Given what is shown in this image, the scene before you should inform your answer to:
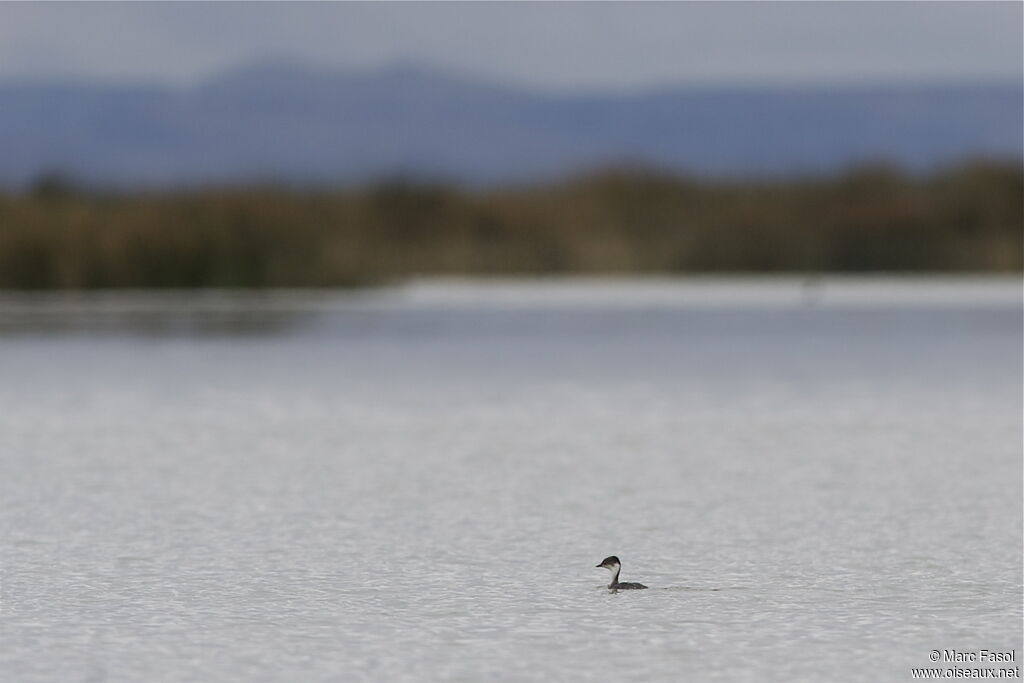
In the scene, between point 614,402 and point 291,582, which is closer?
point 291,582

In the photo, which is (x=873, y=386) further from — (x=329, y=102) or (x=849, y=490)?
(x=329, y=102)

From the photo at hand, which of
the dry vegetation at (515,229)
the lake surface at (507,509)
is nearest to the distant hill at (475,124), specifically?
the dry vegetation at (515,229)

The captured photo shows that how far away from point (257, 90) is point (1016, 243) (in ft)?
528

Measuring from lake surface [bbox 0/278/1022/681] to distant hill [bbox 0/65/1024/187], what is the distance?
134 metres

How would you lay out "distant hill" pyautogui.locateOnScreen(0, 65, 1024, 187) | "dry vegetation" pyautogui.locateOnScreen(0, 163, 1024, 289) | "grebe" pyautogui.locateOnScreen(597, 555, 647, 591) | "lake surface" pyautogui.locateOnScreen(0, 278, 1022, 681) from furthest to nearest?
"distant hill" pyautogui.locateOnScreen(0, 65, 1024, 187) < "dry vegetation" pyautogui.locateOnScreen(0, 163, 1024, 289) < "grebe" pyautogui.locateOnScreen(597, 555, 647, 591) < "lake surface" pyautogui.locateOnScreen(0, 278, 1022, 681)

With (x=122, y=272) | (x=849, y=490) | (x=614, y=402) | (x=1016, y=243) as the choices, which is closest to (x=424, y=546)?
(x=849, y=490)

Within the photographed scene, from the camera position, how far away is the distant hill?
519 feet

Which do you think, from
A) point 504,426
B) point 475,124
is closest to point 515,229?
point 504,426

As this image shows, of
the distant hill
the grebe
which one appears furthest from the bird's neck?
the distant hill

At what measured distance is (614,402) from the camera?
1212 centimetres

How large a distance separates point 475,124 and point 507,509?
Result: 165 m

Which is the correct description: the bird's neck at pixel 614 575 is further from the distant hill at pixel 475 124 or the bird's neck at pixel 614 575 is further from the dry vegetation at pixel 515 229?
the distant hill at pixel 475 124

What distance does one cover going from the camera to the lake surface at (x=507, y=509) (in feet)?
17.9

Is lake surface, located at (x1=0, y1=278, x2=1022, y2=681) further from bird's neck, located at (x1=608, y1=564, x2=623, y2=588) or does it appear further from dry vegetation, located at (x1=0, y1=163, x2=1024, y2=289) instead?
dry vegetation, located at (x1=0, y1=163, x2=1024, y2=289)
